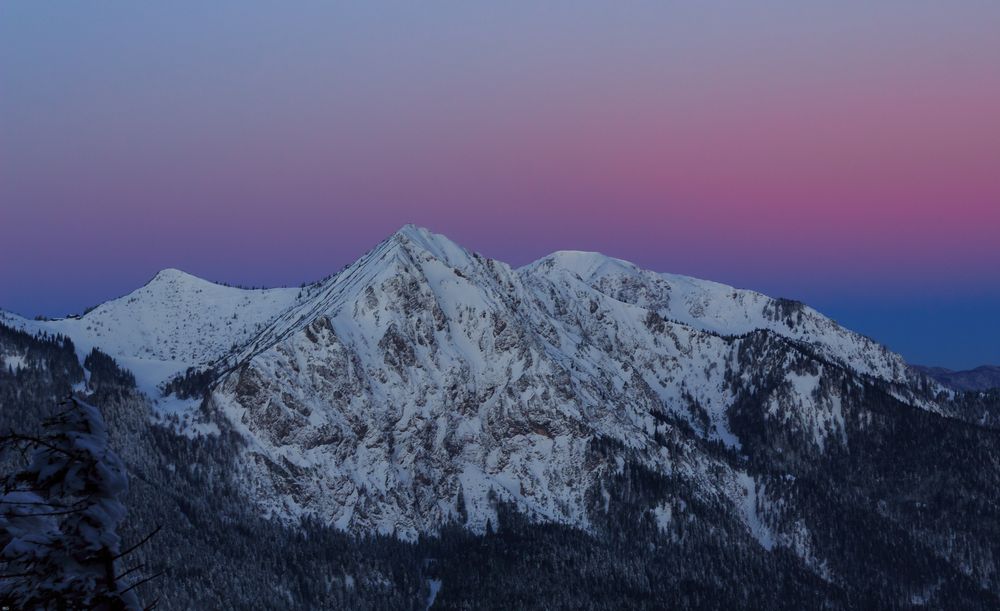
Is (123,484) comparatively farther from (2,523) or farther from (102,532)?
(2,523)

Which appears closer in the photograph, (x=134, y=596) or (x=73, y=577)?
(x=73, y=577)

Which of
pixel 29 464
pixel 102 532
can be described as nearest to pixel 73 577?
pixel 102 532

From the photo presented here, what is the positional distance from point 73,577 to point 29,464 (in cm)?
264

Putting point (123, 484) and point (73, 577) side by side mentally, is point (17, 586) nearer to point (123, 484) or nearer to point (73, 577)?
point (73, 577)

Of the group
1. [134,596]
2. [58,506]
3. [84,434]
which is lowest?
[134,596]

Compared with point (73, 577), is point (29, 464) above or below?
above

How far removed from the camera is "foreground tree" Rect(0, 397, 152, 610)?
1975 centimetres

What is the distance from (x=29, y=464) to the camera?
20.7 meters

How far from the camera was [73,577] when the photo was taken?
789 inches

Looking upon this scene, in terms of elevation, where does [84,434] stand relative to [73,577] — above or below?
above

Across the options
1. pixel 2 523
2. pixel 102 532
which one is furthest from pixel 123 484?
pixel 2 523

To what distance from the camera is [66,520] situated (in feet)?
66.6

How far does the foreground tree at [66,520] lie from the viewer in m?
19.8

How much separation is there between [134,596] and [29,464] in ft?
12.4
